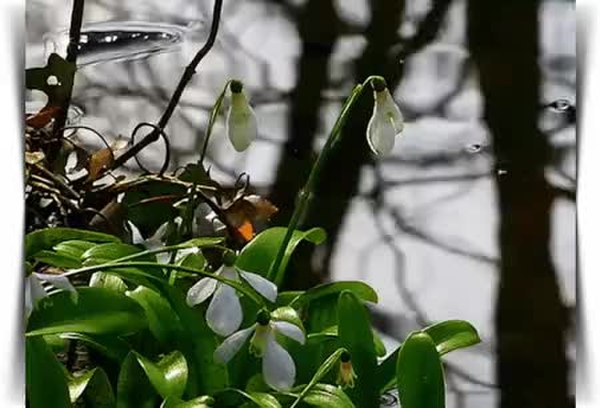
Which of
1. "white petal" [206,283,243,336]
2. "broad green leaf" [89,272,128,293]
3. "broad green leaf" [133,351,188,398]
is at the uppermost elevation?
"broad green leaf" [89,272,128,293]

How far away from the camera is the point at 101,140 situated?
3.49 feet

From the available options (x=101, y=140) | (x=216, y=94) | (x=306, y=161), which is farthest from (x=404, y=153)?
(x=101, y=140)

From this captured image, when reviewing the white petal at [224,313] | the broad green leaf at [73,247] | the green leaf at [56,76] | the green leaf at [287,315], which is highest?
the green leaf at [56,76]

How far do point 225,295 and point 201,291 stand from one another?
37 mm

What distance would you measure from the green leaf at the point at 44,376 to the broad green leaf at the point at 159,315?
0.10m

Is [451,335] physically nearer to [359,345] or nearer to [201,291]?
[359,345]

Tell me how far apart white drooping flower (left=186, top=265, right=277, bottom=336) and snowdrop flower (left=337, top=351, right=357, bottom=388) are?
9 centimetres

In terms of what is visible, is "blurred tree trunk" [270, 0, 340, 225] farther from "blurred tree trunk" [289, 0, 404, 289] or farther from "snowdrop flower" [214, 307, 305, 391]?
"snowdrop flower" [214, 307, 305, 391]

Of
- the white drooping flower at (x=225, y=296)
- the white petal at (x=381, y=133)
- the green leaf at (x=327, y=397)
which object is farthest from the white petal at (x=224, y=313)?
the white petal at (x=381, y=133)

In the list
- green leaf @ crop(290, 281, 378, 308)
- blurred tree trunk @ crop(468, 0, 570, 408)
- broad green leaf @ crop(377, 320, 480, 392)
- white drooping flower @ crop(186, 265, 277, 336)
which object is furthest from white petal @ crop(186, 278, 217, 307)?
blurred tree trunk @ crop(468, 0, 570, 408)

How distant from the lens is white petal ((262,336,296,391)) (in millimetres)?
903

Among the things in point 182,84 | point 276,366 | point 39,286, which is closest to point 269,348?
point 276,366

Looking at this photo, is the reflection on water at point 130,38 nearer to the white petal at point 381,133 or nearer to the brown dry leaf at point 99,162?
the brown dry leaf at point 99,162

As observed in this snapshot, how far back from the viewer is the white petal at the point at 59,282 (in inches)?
35.2
